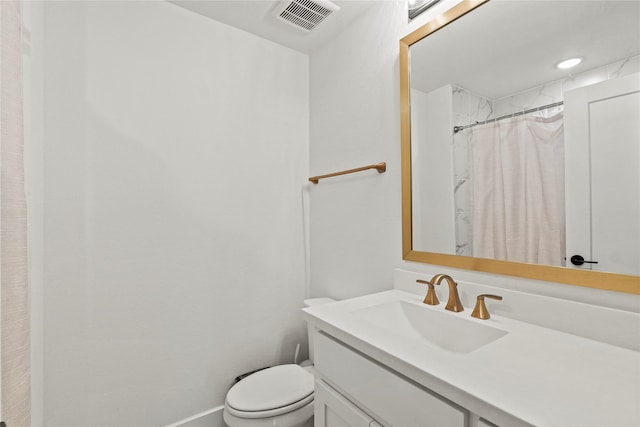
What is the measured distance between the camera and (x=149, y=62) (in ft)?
4.86

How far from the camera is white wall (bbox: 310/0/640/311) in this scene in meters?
1.44

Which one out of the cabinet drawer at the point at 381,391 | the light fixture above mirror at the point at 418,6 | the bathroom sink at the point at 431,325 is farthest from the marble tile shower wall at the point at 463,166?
the cabinet drawer at the point at 381,391

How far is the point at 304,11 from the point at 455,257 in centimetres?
145

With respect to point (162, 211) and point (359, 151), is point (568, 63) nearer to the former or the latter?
point (359, 151)

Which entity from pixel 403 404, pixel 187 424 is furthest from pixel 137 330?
pixel 403 404

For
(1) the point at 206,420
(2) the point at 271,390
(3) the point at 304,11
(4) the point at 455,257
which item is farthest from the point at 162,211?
(4) the point at 455,257

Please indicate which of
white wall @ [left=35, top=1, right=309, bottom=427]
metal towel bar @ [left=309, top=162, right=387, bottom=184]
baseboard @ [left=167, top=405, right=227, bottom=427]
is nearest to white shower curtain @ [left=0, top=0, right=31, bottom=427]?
white wall @ [left=35, top=1, right=309, bottom=427]

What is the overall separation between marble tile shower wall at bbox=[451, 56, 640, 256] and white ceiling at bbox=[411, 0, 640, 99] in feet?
0.08

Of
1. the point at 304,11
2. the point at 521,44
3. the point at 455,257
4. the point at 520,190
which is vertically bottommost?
the point at 455,257

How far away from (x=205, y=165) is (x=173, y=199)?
250 mm

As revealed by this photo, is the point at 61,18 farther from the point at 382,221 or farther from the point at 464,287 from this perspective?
the point at 464,287

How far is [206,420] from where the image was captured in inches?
62.0

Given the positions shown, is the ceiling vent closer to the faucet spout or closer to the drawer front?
the faucet spout

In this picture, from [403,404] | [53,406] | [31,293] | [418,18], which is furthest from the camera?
[418,18]
